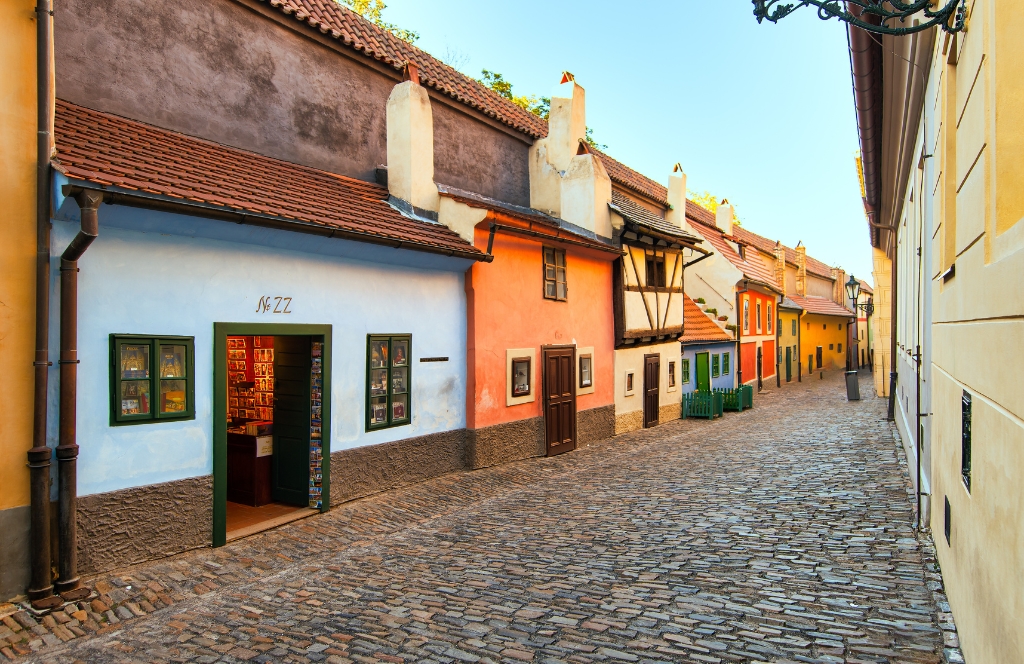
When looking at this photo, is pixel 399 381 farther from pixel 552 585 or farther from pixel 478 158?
pixel 478 158

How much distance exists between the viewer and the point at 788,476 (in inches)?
441

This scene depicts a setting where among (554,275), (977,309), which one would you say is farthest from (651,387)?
(977,309)

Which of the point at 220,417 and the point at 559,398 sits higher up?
the point at 220,417

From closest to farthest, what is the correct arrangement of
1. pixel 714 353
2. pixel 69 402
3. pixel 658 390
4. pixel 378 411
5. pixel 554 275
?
pixel 69 402 → pixel 378 411 → pixel 554 275 → pixel 658 390 → pixel 714 353

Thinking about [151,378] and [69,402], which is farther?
[151,378]

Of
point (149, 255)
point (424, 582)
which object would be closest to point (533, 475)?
point (424, 582)

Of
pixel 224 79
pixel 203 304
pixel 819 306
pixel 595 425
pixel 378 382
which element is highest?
pixel 224 79

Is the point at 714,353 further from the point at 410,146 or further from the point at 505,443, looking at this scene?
the point at 410,146

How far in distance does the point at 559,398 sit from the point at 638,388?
437cm

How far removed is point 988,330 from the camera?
3443mm

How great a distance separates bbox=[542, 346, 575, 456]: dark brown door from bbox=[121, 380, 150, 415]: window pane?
7.96 meters

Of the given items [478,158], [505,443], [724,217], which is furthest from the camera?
[724,217]

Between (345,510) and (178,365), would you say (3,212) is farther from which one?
(345,510)

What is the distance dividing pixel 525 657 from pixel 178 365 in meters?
4.70
